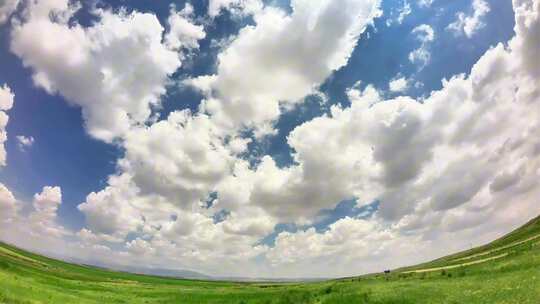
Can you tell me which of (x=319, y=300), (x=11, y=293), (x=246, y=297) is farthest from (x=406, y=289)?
(x=11, y=293)

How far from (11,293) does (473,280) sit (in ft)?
190

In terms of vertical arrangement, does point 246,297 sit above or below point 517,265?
below

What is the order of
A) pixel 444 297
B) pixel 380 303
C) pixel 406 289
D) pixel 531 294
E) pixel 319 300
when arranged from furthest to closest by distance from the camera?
1. pixel 319 300
2. pixel 406 289
3. pixel 380 303
4. pixel 444 297
5. pixel 531 294

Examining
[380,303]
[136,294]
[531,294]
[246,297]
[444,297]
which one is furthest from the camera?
[136,294]

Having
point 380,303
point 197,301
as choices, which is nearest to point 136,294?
point 197,301

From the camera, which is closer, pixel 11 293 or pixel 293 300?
pixel 11 293

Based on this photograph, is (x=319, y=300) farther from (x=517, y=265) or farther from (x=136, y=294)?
(x=136, y=294)

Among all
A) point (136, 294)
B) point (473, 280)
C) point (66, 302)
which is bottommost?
point (136, 294)

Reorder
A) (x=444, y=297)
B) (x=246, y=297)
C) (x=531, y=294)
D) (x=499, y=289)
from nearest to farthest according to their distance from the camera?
(x=531, y=294) → (x=499, y=289) → (x=444, y=297) → (x=246, y=297)

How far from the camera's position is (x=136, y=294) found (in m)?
75.9

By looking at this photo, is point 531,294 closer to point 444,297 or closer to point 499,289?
point 499,289

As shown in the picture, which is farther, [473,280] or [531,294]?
[473,280]

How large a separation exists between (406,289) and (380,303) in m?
5.40

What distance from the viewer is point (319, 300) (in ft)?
177
